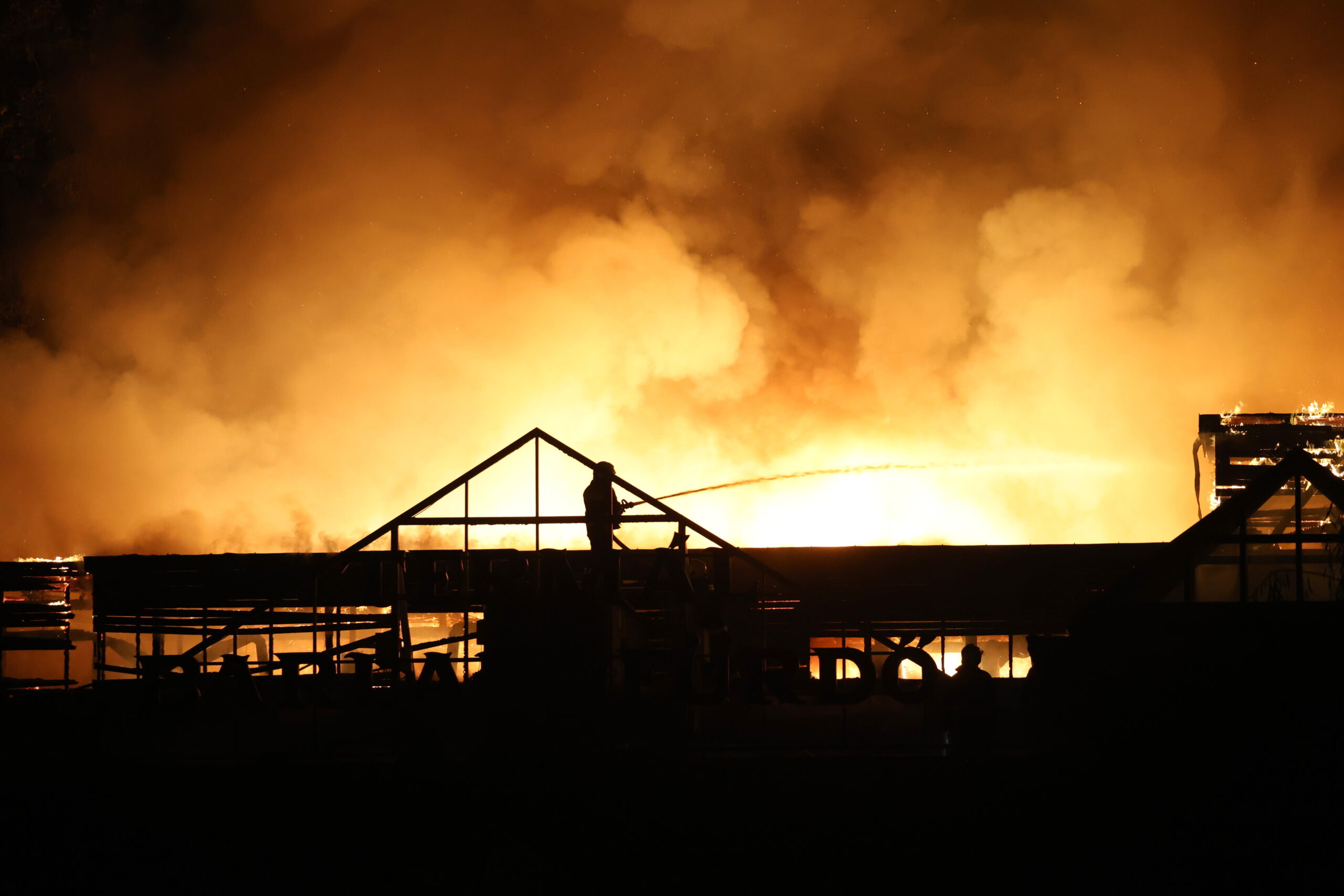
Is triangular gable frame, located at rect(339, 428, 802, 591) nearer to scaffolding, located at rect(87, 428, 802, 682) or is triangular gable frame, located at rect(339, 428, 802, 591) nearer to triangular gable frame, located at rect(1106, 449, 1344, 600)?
scaffolding, located at rect(87, 428, 802, 682)

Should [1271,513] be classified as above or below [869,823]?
above

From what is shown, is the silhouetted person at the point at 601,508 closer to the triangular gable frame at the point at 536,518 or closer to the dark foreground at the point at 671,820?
the triangular gable frame at the point at 536,518

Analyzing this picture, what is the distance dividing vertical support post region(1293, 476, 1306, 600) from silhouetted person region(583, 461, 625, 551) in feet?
30.9

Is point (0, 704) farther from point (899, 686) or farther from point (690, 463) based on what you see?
point (690, 463)

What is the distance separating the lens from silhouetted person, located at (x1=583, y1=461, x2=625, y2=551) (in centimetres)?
1463

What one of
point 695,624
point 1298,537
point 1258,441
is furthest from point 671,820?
point 1258,441

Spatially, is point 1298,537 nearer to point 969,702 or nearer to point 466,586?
point 969,702

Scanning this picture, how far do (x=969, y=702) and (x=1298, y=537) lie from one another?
5.48 m

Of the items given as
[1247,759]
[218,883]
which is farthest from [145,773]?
[1247,759]

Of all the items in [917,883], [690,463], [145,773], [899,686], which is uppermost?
[690,463]

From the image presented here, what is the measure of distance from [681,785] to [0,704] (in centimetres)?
1261

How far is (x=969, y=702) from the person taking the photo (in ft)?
44.6

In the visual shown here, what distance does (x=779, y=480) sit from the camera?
41156 mm

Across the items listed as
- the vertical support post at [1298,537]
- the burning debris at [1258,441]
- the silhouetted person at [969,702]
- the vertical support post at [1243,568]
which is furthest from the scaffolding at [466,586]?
the burning debris at [1258,441]
